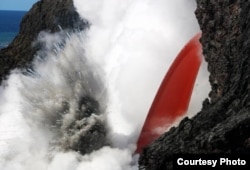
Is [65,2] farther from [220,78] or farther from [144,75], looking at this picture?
[220,78]

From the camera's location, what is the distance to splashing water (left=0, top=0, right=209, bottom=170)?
20344 mm

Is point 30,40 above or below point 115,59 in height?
above

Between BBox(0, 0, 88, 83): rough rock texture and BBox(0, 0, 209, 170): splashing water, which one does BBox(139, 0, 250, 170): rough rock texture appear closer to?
BBox(0, 0, 209, 170): splashing water

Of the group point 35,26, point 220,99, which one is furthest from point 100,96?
point 35,26

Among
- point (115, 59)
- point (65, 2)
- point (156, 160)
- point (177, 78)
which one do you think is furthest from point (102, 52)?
point (156, 160)

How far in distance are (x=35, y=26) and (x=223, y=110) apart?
99.3ft

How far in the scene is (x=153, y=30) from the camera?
25.0m

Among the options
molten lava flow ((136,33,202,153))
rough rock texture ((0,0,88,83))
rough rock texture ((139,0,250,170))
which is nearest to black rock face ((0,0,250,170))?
rough rock texture ((139,0,250,170))

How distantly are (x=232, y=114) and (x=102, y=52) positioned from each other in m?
16.8

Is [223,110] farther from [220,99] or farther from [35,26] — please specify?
[35,26]

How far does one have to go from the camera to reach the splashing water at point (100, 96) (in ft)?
66.7

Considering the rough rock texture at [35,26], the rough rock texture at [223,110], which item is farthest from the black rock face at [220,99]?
the rough rock texture at [35,26]

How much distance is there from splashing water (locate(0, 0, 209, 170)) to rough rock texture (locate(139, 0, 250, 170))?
4.66 m

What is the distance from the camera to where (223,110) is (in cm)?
1154
